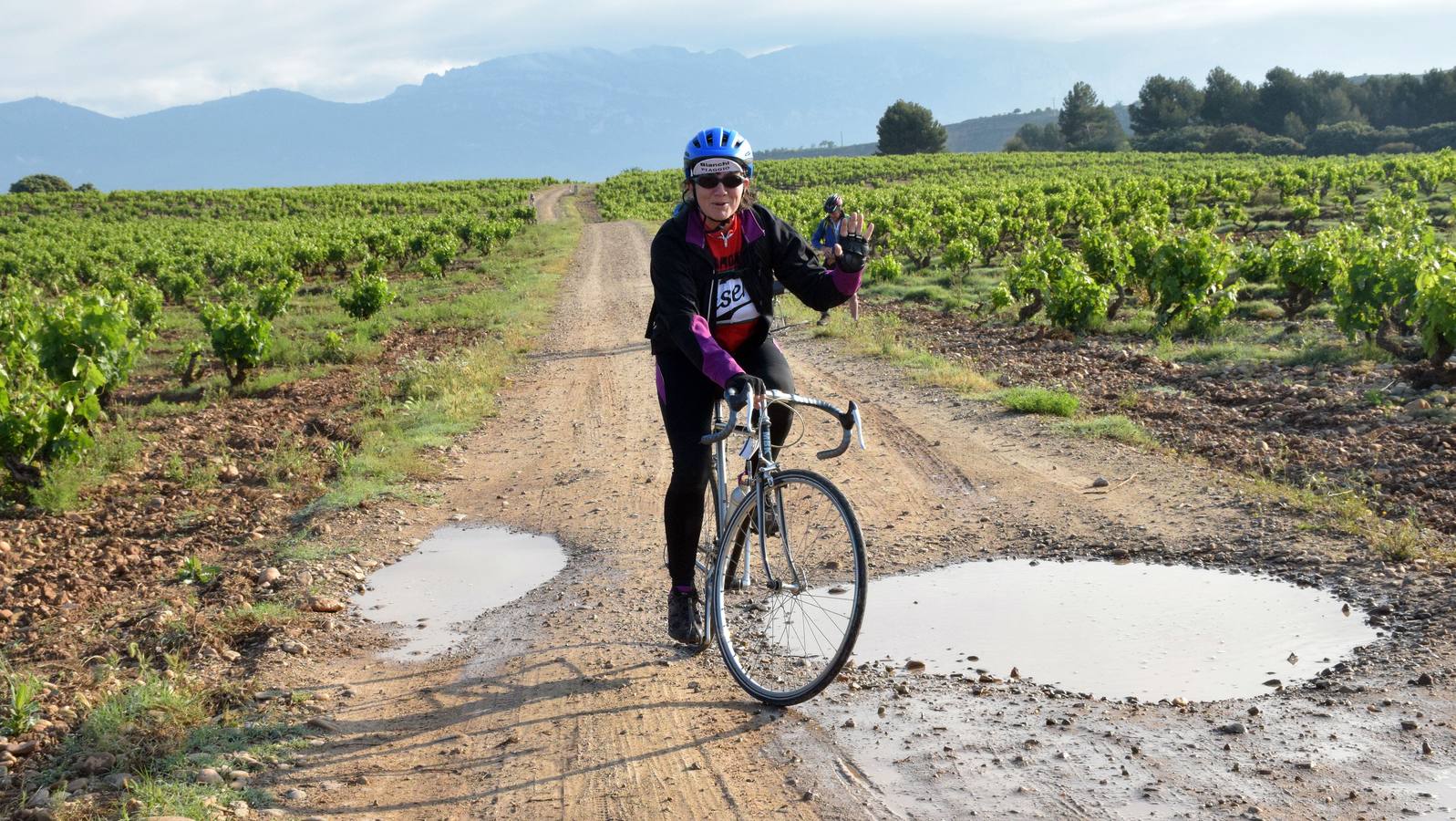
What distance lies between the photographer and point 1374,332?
1184cm

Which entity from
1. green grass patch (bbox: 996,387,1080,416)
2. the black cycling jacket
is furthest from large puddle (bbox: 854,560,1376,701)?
green grass patch (bbox: 996,387,1080,416)

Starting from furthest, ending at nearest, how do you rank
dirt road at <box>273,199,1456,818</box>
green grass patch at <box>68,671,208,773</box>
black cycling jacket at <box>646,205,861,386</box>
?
1. black cycling jacket at <box>646,205,861,386</box>
2. green grass patch at <box>68,671,208,773</box>
3. dirt road at <box>273,199,1456,818</box>

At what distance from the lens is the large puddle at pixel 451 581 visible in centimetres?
514

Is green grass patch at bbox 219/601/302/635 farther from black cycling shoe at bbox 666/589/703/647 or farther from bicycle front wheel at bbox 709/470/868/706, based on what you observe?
bicycle front wheel at bbox 709/470/868/706

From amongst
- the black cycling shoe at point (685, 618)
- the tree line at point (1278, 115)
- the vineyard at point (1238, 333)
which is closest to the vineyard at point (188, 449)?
the black cycling shoe at point (685, 618)

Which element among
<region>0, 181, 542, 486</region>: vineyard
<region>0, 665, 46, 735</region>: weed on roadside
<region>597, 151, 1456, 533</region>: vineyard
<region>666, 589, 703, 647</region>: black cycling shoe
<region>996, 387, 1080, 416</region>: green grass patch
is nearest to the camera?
<region>0, 665, 46, 735</region>: weed on roadside

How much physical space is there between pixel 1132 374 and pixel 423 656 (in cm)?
821

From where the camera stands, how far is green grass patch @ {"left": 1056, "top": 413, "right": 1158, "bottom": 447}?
795 cm

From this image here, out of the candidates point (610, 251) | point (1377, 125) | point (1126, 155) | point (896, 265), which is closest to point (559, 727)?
point (896, 265)

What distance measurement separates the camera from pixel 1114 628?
4594 mm

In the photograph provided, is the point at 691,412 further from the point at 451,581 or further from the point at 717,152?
the point at 451,581

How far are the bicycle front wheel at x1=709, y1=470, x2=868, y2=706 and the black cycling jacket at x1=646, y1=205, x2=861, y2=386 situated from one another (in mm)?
612

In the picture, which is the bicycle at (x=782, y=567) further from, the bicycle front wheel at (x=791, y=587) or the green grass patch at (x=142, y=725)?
the green grass patch at (x=142, y=725)

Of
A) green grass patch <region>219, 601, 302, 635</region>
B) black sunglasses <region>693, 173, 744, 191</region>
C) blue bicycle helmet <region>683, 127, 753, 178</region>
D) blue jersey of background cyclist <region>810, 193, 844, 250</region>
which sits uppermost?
blue bicycle helmet <region>683, 127, 753, 178</region>
